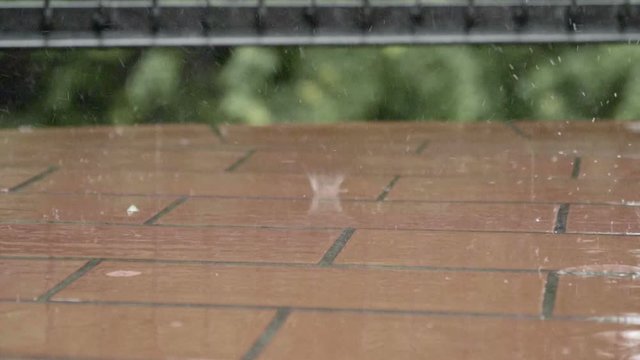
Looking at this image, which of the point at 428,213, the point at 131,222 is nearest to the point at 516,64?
the point at 428,213

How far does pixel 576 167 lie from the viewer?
10.7ft

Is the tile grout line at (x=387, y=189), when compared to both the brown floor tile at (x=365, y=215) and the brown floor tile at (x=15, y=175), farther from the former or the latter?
the brown floor tile at (x=15, y=175)

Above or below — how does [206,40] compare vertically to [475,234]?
above

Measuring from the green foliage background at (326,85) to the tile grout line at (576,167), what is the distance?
0.91 metres

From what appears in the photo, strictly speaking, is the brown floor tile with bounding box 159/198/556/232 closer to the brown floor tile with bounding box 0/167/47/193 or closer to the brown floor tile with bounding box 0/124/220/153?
the brown floor tile with bounding box 0/167/47/193

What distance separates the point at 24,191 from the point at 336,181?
0.72 m

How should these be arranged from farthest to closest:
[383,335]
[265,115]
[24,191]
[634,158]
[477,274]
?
[265,115]
[634,158]
[24,191]
[477,274]
[383,335]

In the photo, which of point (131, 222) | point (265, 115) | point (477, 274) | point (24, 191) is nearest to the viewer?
point (477, 274)

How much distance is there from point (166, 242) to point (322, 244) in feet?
0.95

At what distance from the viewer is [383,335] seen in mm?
1809

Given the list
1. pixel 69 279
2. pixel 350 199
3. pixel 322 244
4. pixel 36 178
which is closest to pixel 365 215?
pixel 350 199

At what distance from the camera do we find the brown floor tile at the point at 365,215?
2602mm

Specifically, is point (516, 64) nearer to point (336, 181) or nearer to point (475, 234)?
point (336, 181)

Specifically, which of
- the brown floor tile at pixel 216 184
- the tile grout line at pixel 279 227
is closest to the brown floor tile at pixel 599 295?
the tile grout line at pixel 279 227
